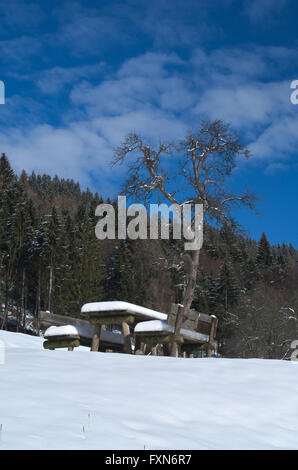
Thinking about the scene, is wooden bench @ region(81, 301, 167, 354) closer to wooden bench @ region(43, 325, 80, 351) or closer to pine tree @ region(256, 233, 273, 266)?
wooden bench @ region(43, 325, 80, 351)

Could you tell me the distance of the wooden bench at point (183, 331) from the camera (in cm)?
999

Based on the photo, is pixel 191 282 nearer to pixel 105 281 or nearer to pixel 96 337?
pixel 96 337

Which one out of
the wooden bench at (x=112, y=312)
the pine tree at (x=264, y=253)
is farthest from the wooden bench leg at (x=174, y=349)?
the pine tree at (x=264, y=253)

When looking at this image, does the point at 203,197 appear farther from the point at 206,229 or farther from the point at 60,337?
the point at 60,337

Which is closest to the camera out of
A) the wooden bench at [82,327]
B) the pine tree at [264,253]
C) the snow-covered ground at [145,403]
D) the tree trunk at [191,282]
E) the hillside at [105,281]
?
the snow-covered ground at [145,403]

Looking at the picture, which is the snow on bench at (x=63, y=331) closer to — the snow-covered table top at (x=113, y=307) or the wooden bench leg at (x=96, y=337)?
the wooden bench leg at (x=96, y=337)

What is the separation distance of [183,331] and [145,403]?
551 cm

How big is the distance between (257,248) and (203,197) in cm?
5028

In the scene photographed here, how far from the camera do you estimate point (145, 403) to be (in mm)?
4965

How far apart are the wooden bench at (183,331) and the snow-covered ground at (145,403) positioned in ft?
8.14

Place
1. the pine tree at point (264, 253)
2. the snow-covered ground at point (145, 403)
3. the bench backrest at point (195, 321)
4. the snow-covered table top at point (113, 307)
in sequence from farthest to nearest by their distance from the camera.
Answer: the pine tree at point (264, 253), the bench backrest at point (195, 321), the snow-covered table top at point (113, 307), the snow-covered ground at point (145, 403)

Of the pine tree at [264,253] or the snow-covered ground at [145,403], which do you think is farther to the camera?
the pine tree at [264,253]

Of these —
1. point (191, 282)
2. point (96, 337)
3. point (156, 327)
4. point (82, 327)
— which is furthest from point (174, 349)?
point (191, 282)

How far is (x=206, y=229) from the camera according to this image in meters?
15.0
